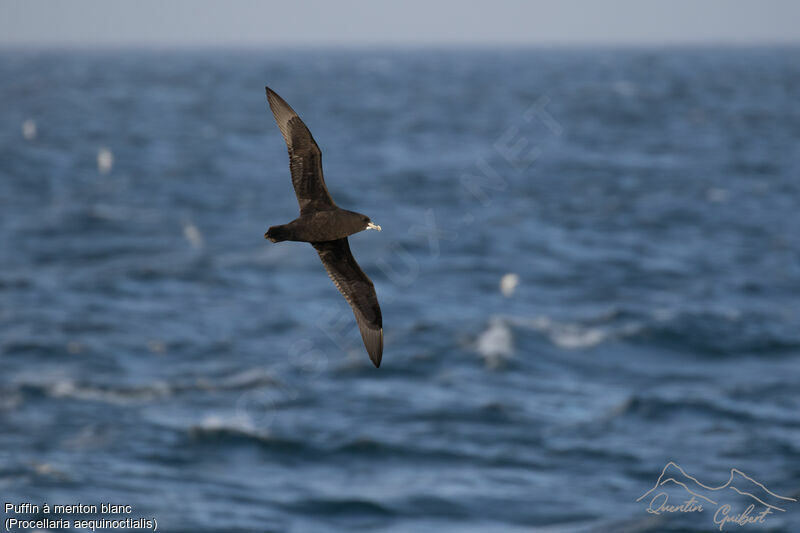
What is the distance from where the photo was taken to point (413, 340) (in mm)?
46469

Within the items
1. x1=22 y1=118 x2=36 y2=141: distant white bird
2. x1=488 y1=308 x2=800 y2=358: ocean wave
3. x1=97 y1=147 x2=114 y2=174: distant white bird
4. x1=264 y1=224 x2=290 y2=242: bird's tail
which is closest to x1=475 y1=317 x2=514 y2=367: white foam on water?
x1=488 y1=308 x2=800 y2=358: ocean wave

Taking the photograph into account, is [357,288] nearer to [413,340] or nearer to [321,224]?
[321,224]

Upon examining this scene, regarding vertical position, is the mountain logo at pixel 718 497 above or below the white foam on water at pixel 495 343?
below

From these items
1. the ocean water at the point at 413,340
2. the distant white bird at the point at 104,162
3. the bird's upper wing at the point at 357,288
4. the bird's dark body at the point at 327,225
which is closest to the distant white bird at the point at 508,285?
the ocean water at the point at 413,340

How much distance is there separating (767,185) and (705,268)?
25.8 metres

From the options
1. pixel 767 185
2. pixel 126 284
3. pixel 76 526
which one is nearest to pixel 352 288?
pixel 76 526

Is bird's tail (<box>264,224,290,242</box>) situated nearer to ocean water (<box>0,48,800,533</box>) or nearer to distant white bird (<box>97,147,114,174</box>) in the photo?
ocean water (<box>0,48,800,533</box>)

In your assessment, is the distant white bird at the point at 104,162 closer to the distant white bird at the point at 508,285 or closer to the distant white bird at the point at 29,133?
the distant white bird at the point at 29,133

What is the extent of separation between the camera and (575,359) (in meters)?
44.3

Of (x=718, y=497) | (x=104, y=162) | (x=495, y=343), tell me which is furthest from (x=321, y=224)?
(x=104, y=162)

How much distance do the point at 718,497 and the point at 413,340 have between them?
16882mm

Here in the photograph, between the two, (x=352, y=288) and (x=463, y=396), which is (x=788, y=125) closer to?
(x=463, y=396)

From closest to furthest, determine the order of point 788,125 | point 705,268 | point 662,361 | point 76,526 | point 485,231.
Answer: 1. point 76,526
2. point 662,361
3. point 705,268
4. point 485,231
5. point 788,125

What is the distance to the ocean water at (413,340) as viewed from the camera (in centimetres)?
3419
